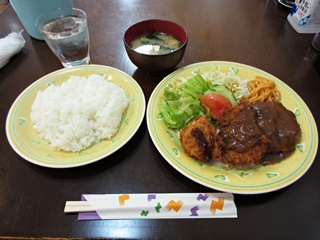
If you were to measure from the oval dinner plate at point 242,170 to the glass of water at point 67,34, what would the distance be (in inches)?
30.6

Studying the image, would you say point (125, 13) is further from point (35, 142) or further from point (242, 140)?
point (242, 140)

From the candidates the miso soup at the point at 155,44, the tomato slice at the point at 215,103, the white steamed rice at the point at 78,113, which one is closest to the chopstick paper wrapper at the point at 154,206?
the white steamed rice at the point at 78,113

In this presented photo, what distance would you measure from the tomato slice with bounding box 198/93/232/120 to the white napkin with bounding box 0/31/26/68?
167 cm

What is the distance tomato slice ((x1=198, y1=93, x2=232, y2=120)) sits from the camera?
5.08 ft

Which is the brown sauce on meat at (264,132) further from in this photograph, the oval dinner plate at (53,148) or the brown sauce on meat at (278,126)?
the oval dinner plate at (53,148)

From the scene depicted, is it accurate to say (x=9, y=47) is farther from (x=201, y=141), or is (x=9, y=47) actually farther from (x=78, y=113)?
(x=201, y=141)

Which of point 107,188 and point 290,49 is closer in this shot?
point 107,188

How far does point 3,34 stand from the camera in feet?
7.63

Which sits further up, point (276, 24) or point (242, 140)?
point (242, 140)

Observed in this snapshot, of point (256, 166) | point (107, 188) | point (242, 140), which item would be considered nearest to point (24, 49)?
point (107, 188)

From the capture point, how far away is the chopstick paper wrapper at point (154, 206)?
3.75ft

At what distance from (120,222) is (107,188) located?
21 cm

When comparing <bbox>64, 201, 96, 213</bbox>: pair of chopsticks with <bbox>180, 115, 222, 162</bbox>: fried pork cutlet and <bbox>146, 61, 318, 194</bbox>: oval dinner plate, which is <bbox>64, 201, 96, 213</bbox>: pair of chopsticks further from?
<bbox>180, 115, 222, 162</bbox>: fried pork cutlet

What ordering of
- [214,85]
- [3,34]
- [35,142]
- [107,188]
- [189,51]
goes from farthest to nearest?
[3,34]
[189,51]
[214,85]
[35,142]
[107,188]
